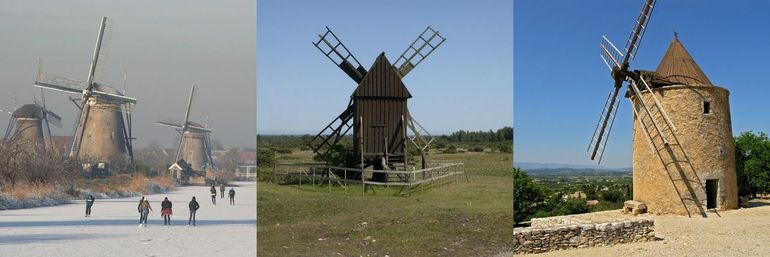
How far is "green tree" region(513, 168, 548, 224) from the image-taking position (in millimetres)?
13367

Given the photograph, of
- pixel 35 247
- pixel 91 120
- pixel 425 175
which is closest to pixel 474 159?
pixel 425 175

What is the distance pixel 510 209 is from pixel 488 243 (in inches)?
35.4

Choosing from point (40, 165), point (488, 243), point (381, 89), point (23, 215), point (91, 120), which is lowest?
point (488, 243)

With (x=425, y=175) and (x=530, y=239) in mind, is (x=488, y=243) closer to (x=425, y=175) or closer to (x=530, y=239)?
(x=530, y=239)

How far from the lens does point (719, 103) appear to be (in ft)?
44.1

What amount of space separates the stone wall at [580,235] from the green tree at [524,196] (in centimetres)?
373

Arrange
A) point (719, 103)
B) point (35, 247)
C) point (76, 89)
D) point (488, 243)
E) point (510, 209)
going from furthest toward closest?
point (719, 103), point (510, 209), point (488, 243), point (76, 89), point (35, 247)

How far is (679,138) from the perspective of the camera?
13.2 metres

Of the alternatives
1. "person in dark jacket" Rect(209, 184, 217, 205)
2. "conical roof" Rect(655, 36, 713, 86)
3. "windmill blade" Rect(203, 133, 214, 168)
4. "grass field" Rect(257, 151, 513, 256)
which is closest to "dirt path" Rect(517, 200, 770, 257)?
"grass field" Rect(257, 151, 513, 256)

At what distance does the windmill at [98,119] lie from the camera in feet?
23.4

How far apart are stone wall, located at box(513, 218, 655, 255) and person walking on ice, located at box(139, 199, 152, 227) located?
515cm

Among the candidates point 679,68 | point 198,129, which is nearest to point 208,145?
point 198,129

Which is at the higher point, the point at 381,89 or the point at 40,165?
the point at 381,89

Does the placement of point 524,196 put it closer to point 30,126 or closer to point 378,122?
point 378,122
